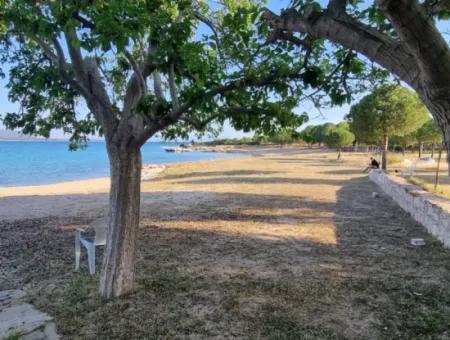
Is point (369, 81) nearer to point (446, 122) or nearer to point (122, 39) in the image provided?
point (446, 122)

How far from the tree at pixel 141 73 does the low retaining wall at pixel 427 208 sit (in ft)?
13.4

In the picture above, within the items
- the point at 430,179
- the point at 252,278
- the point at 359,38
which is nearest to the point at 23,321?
the point at 252,278

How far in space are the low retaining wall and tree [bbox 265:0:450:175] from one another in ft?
16.0

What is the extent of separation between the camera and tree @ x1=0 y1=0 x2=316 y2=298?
270 centimetres

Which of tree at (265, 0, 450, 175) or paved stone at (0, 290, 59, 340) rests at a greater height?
tree at (265, 0, 450, 175)

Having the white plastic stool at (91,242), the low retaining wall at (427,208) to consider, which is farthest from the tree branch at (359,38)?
the low retaining wall at (427,208)

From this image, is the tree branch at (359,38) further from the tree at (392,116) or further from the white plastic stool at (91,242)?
the tree at (392,116)

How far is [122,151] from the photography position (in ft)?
12.7

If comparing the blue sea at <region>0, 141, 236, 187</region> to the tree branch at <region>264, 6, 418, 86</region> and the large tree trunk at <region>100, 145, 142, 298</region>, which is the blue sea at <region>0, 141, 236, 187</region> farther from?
the tree branch at <region>264, 6, 418, 86</region>

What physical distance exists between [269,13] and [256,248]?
4.24 metres

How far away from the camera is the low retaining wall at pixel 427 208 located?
19.5ft

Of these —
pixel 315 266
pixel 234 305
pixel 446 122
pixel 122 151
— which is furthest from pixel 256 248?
pixel 446 122

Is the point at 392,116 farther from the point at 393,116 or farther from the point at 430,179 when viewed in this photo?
Answer: the point at 430,179

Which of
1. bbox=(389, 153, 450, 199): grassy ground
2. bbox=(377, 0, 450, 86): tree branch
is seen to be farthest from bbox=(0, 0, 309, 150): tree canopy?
bbox=(389, 153, 450, 199): grassy ground
